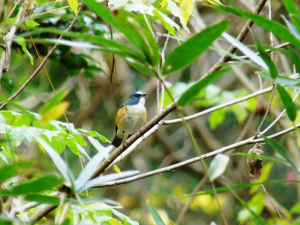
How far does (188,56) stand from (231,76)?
5.94 metres

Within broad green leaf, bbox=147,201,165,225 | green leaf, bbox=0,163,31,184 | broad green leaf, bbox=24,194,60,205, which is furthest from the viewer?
broad green leaf, bbox=147,201,165,225

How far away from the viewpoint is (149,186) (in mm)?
7199

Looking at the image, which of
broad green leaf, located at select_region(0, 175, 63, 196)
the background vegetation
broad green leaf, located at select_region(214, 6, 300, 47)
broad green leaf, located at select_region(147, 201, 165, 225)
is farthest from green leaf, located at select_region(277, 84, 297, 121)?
broad green leaf, located at select_region(0, 175, 63, 196)

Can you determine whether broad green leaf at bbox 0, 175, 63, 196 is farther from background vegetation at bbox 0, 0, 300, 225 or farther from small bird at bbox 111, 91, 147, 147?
small bird at bbox 111, 91, 147, 147

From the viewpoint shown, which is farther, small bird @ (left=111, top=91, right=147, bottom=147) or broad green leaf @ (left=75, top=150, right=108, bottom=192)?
small bird @ (left=111, top=91, right=147, bottom=147)

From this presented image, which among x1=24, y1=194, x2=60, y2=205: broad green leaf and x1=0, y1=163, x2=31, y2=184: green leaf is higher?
x1=0, y1=163, x2=31, y2=184: green leaf

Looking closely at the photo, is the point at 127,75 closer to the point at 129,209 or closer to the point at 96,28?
the point at 129,209

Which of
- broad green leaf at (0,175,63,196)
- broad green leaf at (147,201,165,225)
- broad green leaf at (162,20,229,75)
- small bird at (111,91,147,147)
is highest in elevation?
broad green leaf at (162,20,229,75)

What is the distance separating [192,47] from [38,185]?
523 millimetres

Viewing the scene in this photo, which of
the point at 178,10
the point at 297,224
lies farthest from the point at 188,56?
the point at 178,10

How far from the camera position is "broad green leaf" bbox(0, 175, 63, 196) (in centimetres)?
89

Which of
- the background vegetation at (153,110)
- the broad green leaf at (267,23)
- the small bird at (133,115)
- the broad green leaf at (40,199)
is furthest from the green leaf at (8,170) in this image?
the small bird at (133,115)

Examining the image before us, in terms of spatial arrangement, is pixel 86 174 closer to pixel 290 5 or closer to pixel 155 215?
pixel 155 215

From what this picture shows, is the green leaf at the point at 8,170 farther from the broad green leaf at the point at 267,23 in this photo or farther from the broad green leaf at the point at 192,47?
the broad green leaf at the point at 267,23
